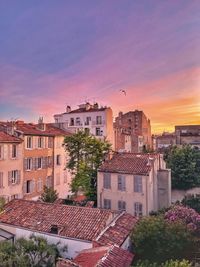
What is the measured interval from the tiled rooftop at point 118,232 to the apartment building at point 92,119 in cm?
2024

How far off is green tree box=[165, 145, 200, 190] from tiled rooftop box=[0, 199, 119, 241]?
10.5 m

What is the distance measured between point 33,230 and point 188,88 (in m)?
8.46

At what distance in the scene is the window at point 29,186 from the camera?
22.4 metres

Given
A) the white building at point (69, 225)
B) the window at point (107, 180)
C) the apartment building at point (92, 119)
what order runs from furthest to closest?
1. the apartment building at point (92, 119)
2. the window at point (107, 180)
3. the white building at point (69, 225)

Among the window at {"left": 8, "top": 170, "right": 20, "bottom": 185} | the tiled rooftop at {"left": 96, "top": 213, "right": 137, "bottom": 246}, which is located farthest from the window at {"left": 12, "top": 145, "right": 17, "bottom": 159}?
the tiled rooftop at {"left": 96, "top": 213, "right": 137, "bottom": 246}

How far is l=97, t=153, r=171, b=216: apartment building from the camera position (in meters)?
17.7

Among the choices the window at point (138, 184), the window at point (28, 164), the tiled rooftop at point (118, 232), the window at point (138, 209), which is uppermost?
the window at point (28, 164)

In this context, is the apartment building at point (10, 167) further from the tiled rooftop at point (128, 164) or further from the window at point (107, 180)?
the window at point (107, 180)

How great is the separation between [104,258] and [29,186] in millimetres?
14948

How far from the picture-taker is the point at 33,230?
1224cm

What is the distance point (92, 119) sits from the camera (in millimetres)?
35156

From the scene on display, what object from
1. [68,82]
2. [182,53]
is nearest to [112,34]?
[182,53]

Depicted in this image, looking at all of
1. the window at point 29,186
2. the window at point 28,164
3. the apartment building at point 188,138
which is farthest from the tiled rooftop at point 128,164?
the apartment building at point 188,138

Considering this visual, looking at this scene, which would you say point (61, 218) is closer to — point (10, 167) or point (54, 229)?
point (54, 229)
